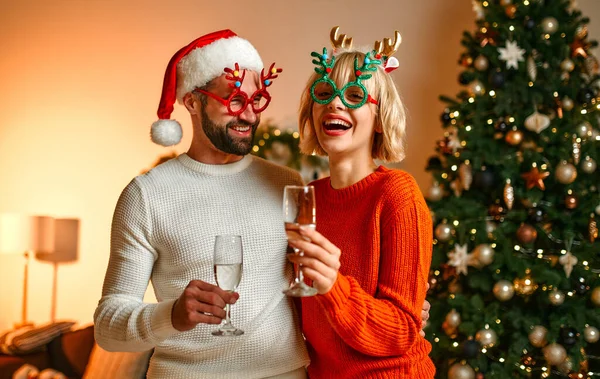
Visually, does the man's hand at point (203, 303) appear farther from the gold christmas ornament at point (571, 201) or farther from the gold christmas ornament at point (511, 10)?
the gold christmas ornament at point (511, 10)

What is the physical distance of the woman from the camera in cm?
181

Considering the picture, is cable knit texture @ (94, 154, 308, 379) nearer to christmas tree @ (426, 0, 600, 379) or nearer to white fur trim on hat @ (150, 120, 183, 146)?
white fur trim on hat @ (150, 120, 183, 146)

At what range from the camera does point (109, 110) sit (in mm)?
5812

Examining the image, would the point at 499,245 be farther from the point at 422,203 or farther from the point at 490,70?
the point at 422,203

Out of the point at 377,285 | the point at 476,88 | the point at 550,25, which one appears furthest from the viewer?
the point at 476,88

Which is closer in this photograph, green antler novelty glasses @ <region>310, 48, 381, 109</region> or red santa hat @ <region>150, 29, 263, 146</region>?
green antler novelty glasses @ <region>310, 48, 381, 109</region>

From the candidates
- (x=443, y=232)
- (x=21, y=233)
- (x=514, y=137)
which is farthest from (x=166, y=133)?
(x=21, y=233)

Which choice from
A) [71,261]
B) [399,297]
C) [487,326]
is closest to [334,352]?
[399,297]

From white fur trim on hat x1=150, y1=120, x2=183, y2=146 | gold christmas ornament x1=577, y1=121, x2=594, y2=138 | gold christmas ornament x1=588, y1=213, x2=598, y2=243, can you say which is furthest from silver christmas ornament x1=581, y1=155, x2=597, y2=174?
white fur trim on hat x1=150, y1=120, x2=183, y2=146

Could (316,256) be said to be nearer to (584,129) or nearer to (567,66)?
(584,129)

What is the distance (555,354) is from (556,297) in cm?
32

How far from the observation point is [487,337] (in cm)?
388

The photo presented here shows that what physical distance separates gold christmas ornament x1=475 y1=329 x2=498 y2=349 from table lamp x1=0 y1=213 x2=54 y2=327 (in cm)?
329

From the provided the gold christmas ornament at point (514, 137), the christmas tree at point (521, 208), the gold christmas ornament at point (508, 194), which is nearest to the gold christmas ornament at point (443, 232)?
the christmas tree at point (521, 208)
